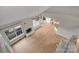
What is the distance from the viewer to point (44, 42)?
833 mm

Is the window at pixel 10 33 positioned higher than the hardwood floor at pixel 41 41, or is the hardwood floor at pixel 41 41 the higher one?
the window at pixel 10 33

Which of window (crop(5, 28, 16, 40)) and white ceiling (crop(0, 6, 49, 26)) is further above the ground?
white ceiling (crop(0, 6, 49, 26))

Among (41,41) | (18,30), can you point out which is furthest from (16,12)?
(41,41)

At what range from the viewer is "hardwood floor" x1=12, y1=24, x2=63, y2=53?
799 mm

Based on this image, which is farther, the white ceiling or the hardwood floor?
the hardwood floor

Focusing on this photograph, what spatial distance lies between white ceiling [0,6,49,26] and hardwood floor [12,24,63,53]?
0.17m

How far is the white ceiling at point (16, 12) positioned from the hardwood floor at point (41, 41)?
168 millimetres

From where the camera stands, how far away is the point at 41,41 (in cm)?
83

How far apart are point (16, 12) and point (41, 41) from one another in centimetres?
34

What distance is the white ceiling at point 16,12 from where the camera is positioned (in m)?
0.66

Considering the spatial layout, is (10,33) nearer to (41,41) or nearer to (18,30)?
(18,30)
